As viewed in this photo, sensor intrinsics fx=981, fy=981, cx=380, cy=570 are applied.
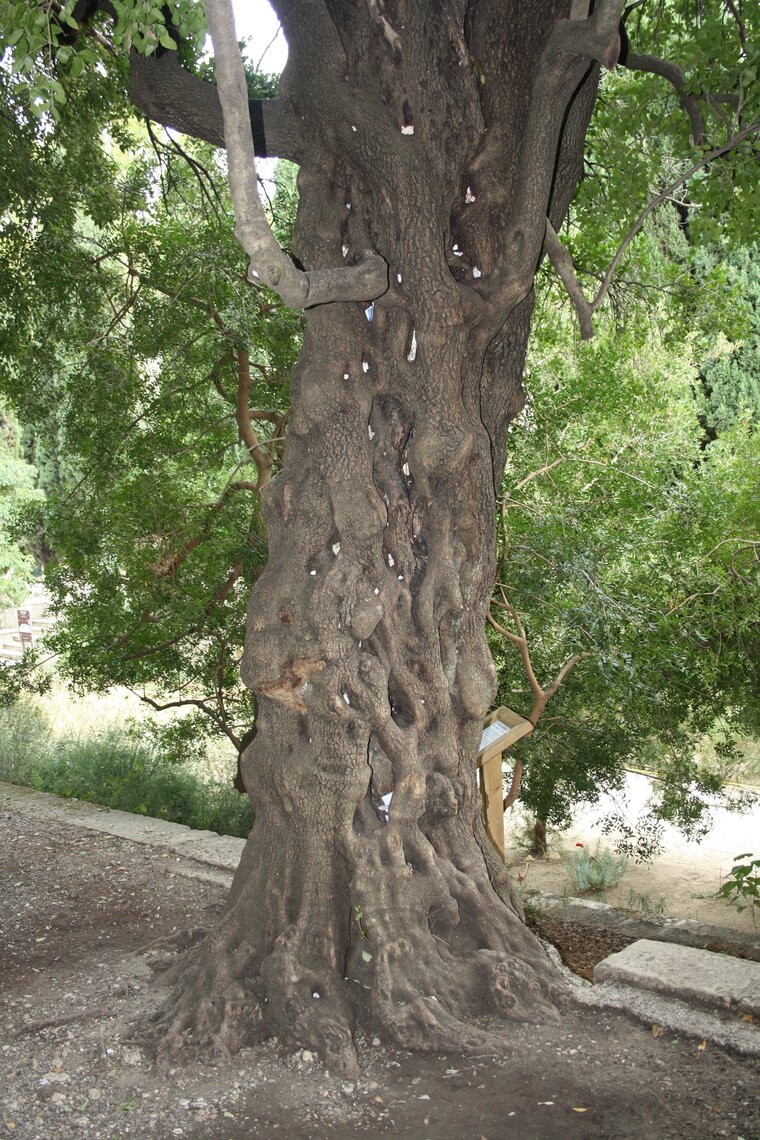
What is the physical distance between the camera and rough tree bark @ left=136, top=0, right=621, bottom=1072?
3.92 meters

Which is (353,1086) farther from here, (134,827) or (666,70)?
(666,70)

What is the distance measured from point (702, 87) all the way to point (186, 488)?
497 centimetres

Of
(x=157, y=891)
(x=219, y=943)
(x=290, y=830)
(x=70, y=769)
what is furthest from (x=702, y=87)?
(x=70, y=769)

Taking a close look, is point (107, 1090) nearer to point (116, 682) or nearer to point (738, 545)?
point (116, 682)

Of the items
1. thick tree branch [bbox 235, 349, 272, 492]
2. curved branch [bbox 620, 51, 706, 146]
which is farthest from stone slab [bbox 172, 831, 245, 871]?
curved branch [bbox 620, 51, 706, 146]

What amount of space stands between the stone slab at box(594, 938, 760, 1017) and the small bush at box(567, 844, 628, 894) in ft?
15.3

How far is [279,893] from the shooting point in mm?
4074

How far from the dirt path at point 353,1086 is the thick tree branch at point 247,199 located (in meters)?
2.85

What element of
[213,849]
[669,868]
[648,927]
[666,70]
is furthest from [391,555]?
[669,868]

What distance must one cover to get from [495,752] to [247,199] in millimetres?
3178

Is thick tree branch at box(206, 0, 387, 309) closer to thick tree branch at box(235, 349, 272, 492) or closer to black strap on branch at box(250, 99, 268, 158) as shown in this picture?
black strap on branch at box(250, 99, 268, 158)

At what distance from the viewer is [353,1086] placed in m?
3.54

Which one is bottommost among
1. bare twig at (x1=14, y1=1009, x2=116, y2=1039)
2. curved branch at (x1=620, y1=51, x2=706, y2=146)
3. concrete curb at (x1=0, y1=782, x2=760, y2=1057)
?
bare twig at (x1=14, y1=1009, x2=116, y2=1039)

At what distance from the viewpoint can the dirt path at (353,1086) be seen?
3291mm
